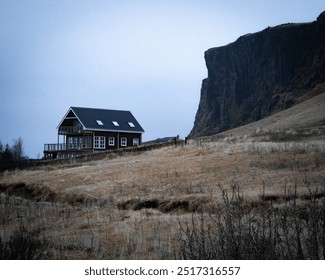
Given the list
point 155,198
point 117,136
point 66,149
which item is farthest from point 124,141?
point 155,198

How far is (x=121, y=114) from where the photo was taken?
178 ft

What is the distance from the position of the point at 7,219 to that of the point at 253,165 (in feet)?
34.8

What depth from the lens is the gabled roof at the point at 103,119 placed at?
49812 mm

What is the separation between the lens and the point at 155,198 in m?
15.7

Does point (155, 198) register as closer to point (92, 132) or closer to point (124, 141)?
point (92, 132)

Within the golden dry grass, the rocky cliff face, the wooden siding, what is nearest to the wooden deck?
the wooden siding

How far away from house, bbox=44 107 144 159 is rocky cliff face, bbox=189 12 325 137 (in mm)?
49987

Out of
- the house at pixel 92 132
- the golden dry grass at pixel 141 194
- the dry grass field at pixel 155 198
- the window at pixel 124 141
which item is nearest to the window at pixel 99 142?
the house at pixel 92 132

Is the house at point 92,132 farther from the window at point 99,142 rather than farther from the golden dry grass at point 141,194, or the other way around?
Result: the golden dry grass at point 141,194

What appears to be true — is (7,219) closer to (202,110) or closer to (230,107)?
(230,107)

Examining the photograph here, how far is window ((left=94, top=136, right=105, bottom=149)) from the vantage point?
49.6 metres

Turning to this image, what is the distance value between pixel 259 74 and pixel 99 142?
76.7 m

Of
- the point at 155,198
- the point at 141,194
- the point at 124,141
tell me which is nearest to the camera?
the point at 155,198

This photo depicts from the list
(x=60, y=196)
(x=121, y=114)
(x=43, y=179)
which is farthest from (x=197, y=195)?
(x=121, y=114)
